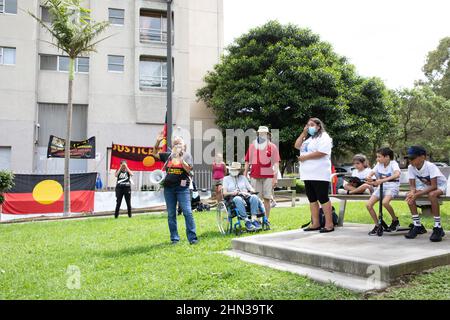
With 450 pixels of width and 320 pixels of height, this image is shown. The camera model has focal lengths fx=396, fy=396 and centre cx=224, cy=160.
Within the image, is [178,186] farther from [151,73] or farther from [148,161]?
[151,73]

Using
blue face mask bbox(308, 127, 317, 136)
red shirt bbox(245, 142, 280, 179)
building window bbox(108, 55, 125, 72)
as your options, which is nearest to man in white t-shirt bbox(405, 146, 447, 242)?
→ blue face mask bbox(308, 127, 317, 136)

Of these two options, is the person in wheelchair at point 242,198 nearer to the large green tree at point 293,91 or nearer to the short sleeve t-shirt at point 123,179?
the short sleeve t-shirt at point 123,179

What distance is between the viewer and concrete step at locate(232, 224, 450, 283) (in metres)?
3.92

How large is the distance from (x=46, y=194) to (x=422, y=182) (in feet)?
43.2

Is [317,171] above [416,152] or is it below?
below

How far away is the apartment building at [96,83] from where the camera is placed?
22.7 meters

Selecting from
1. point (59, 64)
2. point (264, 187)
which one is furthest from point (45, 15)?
point (264, 187)

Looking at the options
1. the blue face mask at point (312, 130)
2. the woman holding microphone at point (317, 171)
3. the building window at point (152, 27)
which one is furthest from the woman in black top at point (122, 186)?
the building window at point (152, 27)

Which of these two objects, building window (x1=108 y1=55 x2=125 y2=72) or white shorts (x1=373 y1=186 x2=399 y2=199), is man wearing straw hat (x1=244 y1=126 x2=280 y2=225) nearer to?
white shorts (x1=373 y1=186 x2=399 y2=199)

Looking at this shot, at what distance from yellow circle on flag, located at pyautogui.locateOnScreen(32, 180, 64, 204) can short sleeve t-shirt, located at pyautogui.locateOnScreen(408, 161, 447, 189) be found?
12.9 metres

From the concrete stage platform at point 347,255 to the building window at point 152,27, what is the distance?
22.0m

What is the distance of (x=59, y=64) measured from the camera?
79.3 ft

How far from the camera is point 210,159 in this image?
2616 cm
